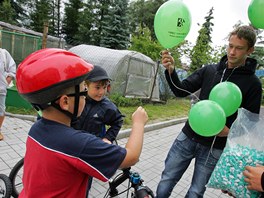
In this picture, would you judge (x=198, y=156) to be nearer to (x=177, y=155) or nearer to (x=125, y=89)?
(x=177, y=155)

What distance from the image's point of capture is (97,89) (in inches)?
91.1

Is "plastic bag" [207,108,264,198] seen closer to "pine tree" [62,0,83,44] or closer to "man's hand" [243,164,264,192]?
"man's hand" [243,164,264,192]

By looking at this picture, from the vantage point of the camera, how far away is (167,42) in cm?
227

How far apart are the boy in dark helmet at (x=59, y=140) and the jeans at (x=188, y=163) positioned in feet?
3.73

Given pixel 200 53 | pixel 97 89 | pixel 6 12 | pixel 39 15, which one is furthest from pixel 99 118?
pixel 39 15

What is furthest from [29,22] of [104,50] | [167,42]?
[167,42]

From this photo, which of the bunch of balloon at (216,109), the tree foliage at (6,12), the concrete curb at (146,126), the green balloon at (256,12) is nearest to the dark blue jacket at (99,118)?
the bunch of balloon at (216,109)

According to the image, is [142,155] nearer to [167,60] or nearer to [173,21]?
[167,60]

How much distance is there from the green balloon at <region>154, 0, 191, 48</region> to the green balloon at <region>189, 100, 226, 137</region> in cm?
74

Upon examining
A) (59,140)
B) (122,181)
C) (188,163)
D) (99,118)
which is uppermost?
(59,140)

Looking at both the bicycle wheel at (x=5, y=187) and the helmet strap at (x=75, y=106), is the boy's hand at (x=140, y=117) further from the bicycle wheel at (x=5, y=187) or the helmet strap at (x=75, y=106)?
the bicycle wheel at (x=5, y=187)

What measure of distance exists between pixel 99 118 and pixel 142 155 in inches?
102

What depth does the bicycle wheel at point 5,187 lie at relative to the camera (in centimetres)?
242

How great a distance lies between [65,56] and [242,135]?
134 cm
